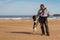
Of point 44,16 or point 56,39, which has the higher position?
point 44,16

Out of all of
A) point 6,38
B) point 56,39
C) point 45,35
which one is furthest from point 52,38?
point 6,38

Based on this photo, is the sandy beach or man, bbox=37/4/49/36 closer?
the sandy beach

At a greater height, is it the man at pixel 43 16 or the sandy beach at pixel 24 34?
the man at pixel 43 16

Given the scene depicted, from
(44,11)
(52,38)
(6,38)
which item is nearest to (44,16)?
(44,11)

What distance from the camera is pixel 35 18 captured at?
16094mm

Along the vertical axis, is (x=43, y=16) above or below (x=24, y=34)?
above

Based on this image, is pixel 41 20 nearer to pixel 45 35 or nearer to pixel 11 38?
pixel 45 35

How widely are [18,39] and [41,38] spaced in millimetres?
1299

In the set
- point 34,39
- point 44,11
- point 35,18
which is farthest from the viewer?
point 35,18

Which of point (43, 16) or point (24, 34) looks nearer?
point (43, 16)

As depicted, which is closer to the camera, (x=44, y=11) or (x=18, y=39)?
(x=18, y=39)

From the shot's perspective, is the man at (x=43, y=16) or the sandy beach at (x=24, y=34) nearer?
the sandy beach at (x=24, y=34)

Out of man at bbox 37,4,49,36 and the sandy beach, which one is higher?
man at bbox 37,4,49,36

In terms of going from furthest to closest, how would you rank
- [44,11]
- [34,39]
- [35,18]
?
[35,18], [44,11], [34,39]
